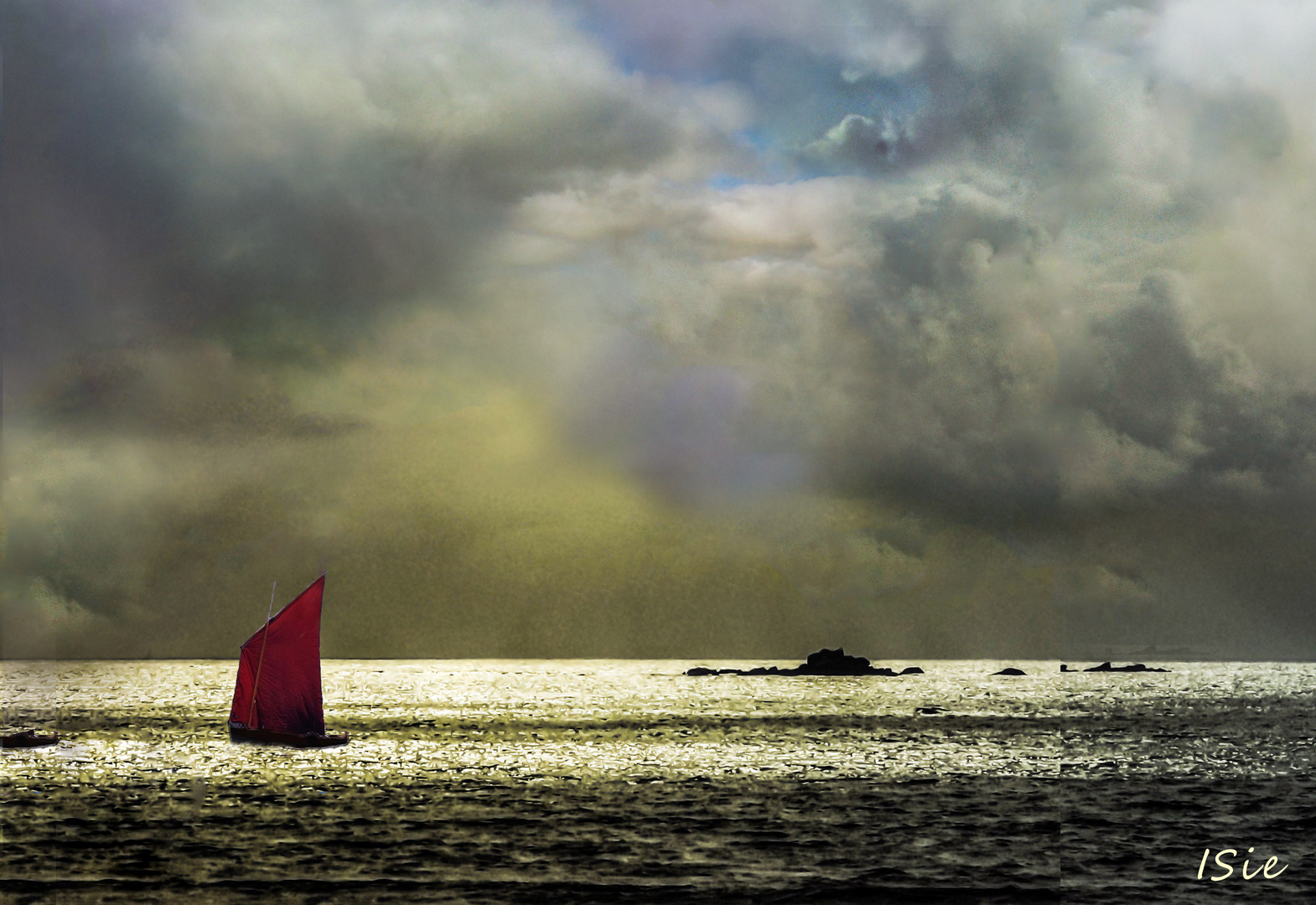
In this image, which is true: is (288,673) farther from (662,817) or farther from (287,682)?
(662,817)

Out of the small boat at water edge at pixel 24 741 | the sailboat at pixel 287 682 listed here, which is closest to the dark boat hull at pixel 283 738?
the sailboat at pixel 287 682

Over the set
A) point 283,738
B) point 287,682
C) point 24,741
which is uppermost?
point 287,682

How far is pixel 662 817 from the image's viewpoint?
4600 cm

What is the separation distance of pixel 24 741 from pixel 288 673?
20.3 metres

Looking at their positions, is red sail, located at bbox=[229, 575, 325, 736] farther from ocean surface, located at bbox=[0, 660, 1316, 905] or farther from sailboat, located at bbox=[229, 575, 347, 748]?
ocean surface, located at bbox=[0, 660, 1316, 905]

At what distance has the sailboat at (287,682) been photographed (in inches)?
2830

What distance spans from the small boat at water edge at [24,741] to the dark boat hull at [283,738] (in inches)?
600

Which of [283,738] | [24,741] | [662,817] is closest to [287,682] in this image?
[283,738]

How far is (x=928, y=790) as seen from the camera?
181 feet

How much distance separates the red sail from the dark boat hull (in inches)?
27.4

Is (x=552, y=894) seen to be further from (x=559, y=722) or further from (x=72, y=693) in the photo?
(x=72, y=693)

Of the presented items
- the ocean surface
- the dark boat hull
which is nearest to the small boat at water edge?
the ocean surface

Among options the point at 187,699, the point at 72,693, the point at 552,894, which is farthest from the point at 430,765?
the point at 72,693

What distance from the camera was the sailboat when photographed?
236 feet
